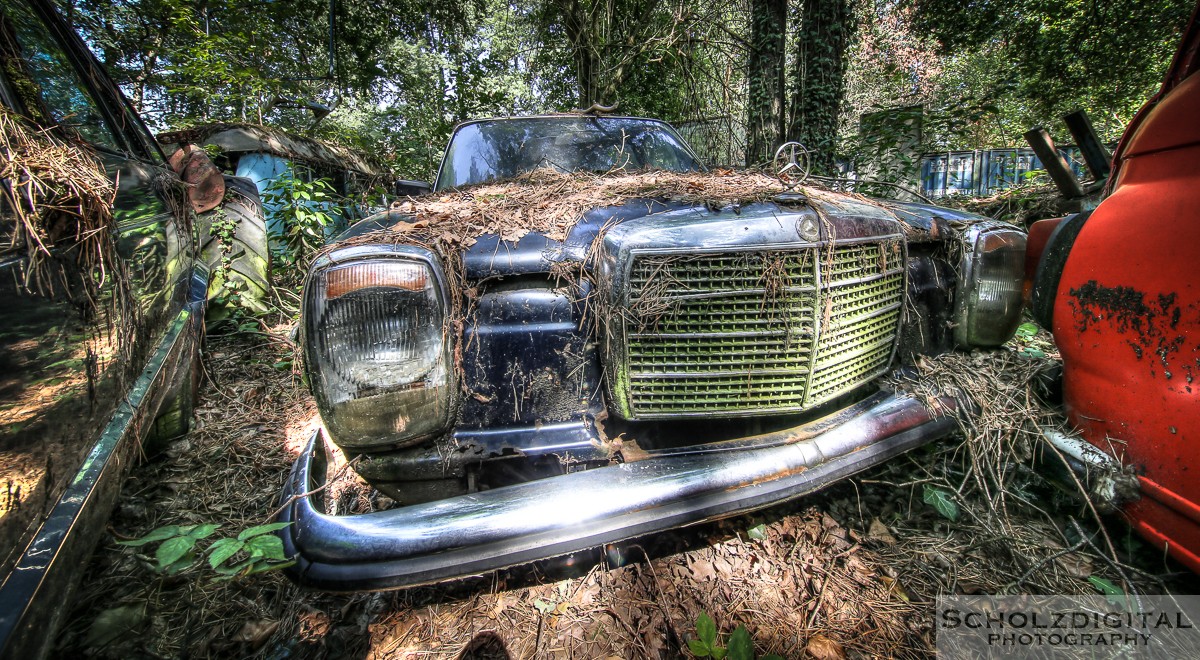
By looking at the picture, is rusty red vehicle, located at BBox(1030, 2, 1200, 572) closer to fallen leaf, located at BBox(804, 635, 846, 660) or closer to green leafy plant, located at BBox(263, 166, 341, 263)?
fallen leaf, located at BBox(804, 635, 846, 660)

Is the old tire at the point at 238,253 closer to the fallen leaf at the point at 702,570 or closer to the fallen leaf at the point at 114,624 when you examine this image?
the fallen leaf at the point at 114,624

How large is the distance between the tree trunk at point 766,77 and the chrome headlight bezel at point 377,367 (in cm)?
541

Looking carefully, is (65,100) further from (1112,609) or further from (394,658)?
(1112,609)

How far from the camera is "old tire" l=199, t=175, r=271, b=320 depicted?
3287mm

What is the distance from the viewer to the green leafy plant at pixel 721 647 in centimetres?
131

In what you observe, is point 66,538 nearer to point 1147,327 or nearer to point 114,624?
point 114,624

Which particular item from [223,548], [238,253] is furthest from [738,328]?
[238,253]

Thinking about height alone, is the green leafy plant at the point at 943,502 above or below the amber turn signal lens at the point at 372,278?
below

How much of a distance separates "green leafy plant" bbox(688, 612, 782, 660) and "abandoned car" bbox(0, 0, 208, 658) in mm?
1444

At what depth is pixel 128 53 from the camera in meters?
8.61

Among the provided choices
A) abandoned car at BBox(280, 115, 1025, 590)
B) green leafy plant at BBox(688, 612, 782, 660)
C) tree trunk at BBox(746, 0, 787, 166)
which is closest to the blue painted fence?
tree trunk at BBox(746, 0, 787, 166)

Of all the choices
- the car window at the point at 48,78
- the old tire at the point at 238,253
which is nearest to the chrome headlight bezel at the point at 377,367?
the car window at the point at 48,78

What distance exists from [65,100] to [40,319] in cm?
121

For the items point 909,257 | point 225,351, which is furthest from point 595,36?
point 909,257
